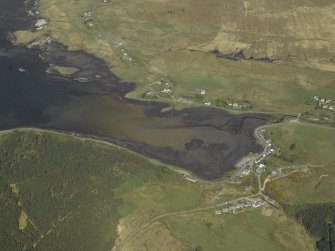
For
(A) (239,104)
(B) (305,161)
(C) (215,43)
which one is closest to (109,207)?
(B) (305,161)

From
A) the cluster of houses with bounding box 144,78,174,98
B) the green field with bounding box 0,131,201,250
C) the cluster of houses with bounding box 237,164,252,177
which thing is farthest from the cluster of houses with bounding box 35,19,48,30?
the cluster of houses with bounding box 237,164,252,177

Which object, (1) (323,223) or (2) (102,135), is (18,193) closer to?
(2) (102,135)

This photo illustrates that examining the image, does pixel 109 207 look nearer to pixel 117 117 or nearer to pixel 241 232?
pixel 241 232

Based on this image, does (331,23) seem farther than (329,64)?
Yes

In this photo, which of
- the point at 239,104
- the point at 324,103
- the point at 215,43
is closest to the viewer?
the point at 239,104

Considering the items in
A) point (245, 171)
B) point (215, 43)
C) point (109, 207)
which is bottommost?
point (109, 207)

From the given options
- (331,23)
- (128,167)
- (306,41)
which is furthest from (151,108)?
(331,23)

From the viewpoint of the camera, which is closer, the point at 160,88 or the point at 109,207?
the point at 109,207
